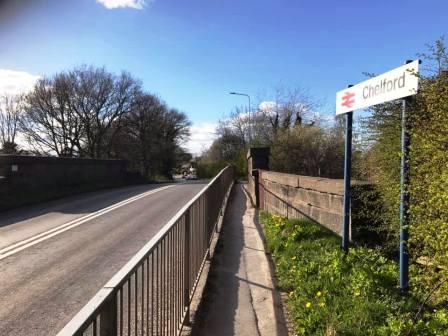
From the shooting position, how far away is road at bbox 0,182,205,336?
5582mm

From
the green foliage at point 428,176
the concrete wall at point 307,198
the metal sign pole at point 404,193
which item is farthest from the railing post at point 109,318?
the concrete wall at point 307,198

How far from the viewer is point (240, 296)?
5609mm

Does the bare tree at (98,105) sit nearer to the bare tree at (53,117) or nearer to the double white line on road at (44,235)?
the bare tree at (53,117)

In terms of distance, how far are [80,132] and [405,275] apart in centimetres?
5283

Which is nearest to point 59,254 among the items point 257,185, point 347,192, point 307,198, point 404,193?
point 307,198

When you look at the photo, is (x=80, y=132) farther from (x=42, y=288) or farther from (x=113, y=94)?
(x=42, y=288)

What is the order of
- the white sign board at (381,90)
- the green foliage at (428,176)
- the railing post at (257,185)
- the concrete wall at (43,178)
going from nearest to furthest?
the green foliage at (428,176) → the white sign board at (381,90) → the railing post at (257,185) → the concrete wall at (43,178)

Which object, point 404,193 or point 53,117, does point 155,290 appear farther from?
point 53,117

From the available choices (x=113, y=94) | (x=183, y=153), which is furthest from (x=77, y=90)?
(x=183, y=153)

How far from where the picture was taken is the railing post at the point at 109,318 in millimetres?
2121

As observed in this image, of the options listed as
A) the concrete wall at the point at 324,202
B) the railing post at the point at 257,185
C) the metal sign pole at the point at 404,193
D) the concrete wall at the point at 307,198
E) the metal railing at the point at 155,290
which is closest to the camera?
the metal railing at the point at 155,290

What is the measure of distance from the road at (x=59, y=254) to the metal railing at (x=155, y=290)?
4.97ft

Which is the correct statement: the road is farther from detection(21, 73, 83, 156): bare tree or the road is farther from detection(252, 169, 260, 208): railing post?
detection(21, 73, 83, 156): bare tree

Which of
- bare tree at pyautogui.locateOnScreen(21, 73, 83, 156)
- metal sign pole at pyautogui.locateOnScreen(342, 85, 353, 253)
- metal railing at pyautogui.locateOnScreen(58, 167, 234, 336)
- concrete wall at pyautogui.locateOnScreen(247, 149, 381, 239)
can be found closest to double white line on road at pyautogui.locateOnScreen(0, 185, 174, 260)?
metal railing at pyautogui.locateOnScreen(58, 167, 234, 336)
